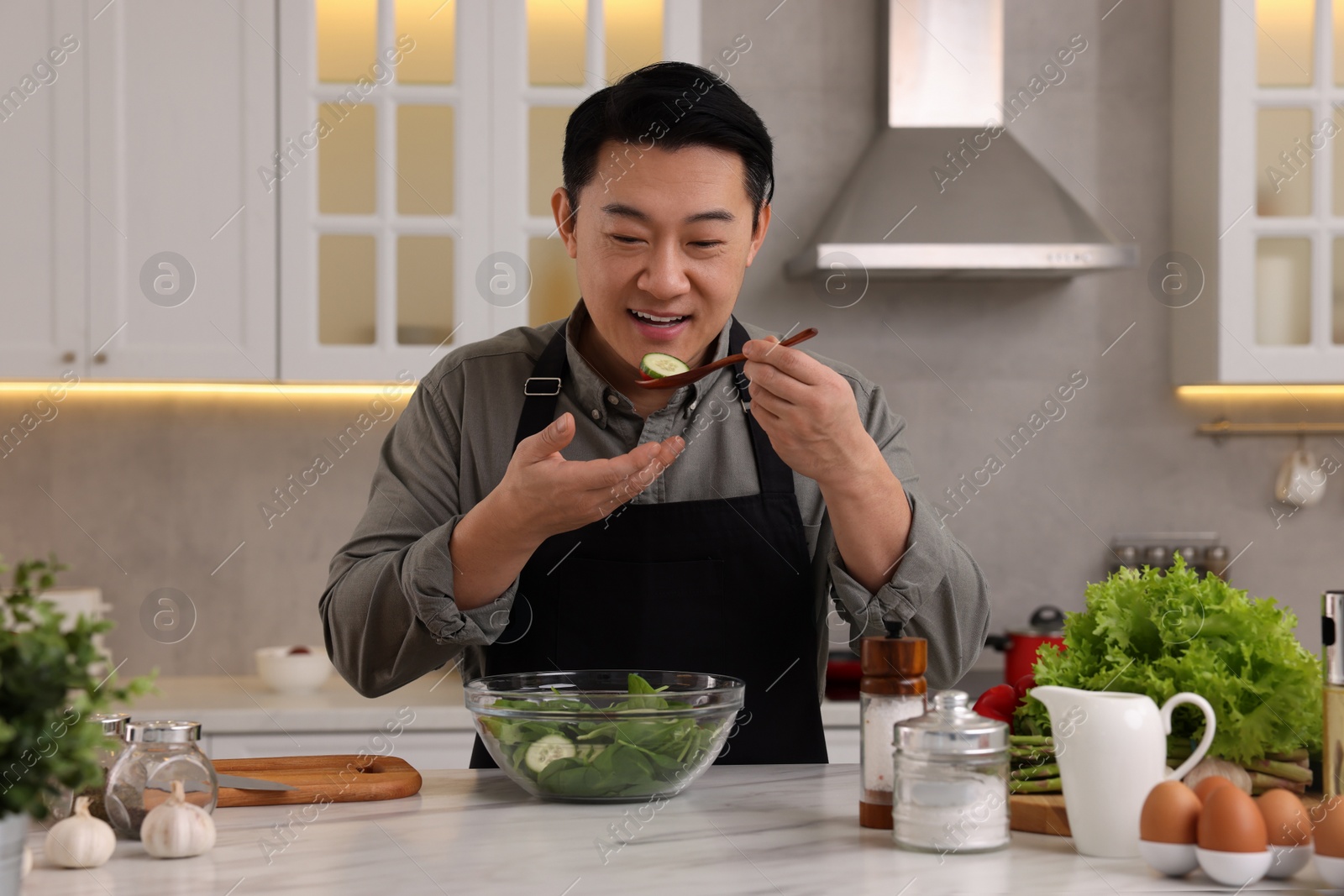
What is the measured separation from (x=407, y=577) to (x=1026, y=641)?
6.17 ft

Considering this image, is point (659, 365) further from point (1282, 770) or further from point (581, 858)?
point (1282, 770)

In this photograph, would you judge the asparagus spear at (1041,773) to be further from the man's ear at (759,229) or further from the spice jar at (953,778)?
the man's ear at (759,229)

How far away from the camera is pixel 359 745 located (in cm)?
266

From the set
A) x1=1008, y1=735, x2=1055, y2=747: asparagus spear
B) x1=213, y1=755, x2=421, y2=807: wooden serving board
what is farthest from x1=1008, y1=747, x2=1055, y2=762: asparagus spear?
x1=213, y1=755, x2=421, y2=807: wooden serving board

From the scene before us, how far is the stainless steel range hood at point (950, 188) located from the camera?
2887mm

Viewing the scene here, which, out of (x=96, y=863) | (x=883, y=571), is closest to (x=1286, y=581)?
(x=883, y=571)

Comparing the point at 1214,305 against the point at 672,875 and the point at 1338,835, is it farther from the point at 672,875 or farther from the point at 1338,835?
the point at 672,875

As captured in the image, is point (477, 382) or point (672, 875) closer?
point (672, 875)

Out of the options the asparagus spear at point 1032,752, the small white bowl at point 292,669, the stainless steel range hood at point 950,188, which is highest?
the stainless steel range hood at point 950,188

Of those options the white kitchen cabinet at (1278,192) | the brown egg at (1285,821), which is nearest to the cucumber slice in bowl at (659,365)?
the brown egg at (1285,821)

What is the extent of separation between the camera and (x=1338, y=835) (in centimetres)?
92

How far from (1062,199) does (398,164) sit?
1.59 m

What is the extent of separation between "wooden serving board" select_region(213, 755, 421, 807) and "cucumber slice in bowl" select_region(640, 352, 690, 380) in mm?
556

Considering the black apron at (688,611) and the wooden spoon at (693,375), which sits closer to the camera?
the wooden spoon at (693,375)
